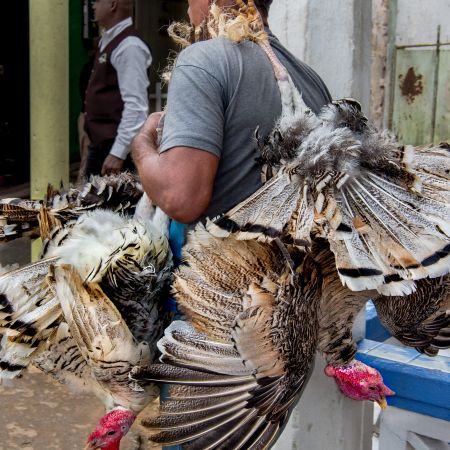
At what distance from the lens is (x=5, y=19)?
10109 mm

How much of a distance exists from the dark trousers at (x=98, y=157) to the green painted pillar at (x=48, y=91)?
1.06 ft

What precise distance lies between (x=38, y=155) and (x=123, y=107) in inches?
36.7

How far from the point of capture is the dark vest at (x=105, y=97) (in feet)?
16.3

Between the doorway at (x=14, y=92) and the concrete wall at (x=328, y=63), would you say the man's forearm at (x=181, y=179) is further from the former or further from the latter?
the doorway at (x=14, y=92)

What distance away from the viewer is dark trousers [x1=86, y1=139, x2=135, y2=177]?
16.6 ft

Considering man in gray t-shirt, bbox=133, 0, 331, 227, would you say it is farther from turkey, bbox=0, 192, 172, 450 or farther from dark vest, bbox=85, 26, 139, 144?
dark vest, bbox=85, 26, 139, 144

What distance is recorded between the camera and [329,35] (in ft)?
9.36

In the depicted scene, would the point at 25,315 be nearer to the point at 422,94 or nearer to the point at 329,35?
the point at 329,35

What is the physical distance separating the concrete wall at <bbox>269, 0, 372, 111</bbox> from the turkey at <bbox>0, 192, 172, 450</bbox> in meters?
0.95

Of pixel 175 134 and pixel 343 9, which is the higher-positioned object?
pixel 343 9

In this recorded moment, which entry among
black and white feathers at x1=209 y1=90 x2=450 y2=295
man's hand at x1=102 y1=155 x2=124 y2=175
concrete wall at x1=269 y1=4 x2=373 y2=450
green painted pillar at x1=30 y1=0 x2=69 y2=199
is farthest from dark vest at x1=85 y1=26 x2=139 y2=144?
black and white feathers at x1=209 y1=90 x2=450 y2=295

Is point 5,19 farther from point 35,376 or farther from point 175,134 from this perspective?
point 175,134

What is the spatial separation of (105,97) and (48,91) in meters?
0.68

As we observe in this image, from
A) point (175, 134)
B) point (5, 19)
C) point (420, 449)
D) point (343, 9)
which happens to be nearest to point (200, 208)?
point (175, 134)
